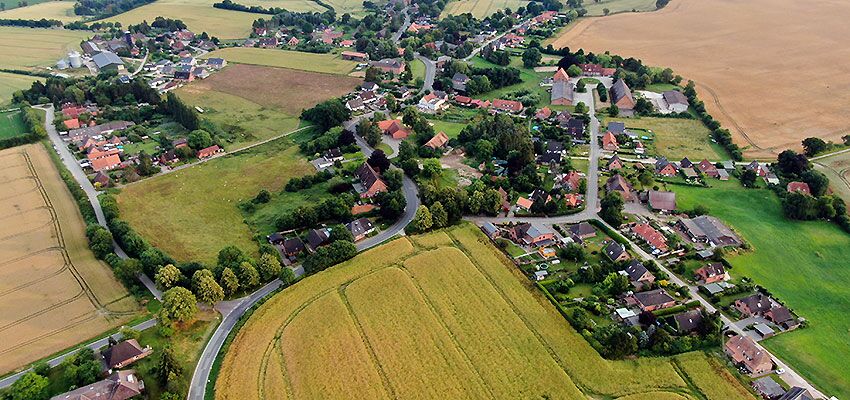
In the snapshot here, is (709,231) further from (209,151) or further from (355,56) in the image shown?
(355,56)

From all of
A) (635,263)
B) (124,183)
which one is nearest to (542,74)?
(635,263)

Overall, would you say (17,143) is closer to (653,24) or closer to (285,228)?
(285,228)

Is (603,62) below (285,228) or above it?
above

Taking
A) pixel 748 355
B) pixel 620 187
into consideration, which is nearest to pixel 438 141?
pixel 620 187

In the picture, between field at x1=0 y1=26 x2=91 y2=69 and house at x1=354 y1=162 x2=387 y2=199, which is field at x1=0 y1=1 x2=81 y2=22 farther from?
house at x1=354 y1=162 x2=387 y2=199

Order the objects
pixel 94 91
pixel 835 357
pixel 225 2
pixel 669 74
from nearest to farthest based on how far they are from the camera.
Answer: pixel 835 357 < pixel 94 91 < pixel 669 74 < pixel 225 2

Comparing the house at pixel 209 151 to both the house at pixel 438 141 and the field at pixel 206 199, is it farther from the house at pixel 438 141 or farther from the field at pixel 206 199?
the house at pixel 438 141

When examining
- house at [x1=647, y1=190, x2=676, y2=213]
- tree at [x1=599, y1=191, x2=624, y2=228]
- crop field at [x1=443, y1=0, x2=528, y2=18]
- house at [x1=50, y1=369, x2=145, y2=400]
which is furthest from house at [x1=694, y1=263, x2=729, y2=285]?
crop field at [x1=443, y1=0, x2=528, y2=18]
